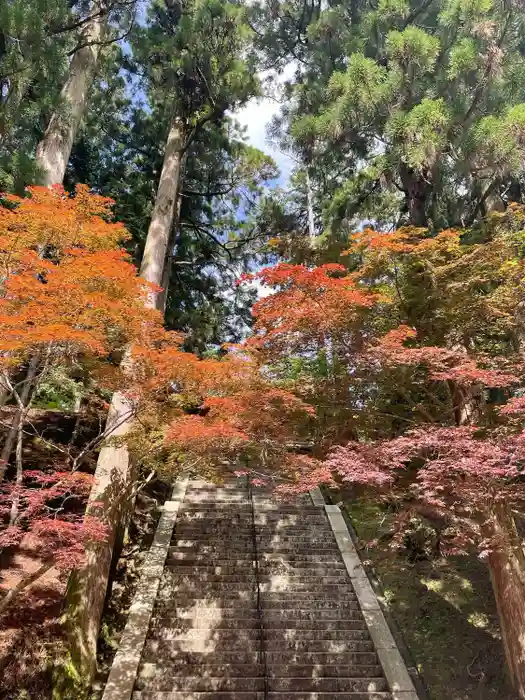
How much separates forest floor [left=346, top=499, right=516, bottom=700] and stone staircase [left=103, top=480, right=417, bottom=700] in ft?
2.39

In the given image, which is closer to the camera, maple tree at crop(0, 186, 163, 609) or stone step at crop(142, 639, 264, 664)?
maple tree at crop(0, 186, 163, 609)

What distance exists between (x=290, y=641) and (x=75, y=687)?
2599 mm

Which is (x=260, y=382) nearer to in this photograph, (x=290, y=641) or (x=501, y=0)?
(x=290, y=641)

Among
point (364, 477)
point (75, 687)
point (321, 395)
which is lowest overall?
point (75, 687)

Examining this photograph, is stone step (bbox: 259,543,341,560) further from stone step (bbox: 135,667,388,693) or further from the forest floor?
stone step (bbox: 135,667,388,693)

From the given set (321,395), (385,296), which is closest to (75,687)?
(321,395)

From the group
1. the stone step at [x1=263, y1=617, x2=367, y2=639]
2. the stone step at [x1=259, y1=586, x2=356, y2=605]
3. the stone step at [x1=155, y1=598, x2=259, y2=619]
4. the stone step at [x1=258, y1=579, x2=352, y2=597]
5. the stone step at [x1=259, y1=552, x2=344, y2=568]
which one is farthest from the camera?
the stone step at [x1=259, y1=552, x2=344, y2=568]

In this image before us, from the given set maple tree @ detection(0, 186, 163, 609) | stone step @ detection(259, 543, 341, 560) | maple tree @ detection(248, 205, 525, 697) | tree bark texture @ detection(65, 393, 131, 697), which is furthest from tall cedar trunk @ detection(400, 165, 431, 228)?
tree bark texture @ detection(65, 393, 131, 697)

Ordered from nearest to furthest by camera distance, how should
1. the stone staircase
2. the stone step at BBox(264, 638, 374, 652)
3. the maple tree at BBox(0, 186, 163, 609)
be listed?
the maple tree at BBox(0, 186, 163, 609) < the stone staircase < the stone step at BBox(264, 638, 374, 652)

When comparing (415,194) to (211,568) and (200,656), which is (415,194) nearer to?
(211,568)

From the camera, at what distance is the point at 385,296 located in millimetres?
6824

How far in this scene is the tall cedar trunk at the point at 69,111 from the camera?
7.95 meters

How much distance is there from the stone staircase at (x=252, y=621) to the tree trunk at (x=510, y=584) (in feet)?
4.18

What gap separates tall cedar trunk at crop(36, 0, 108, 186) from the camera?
313 inches
